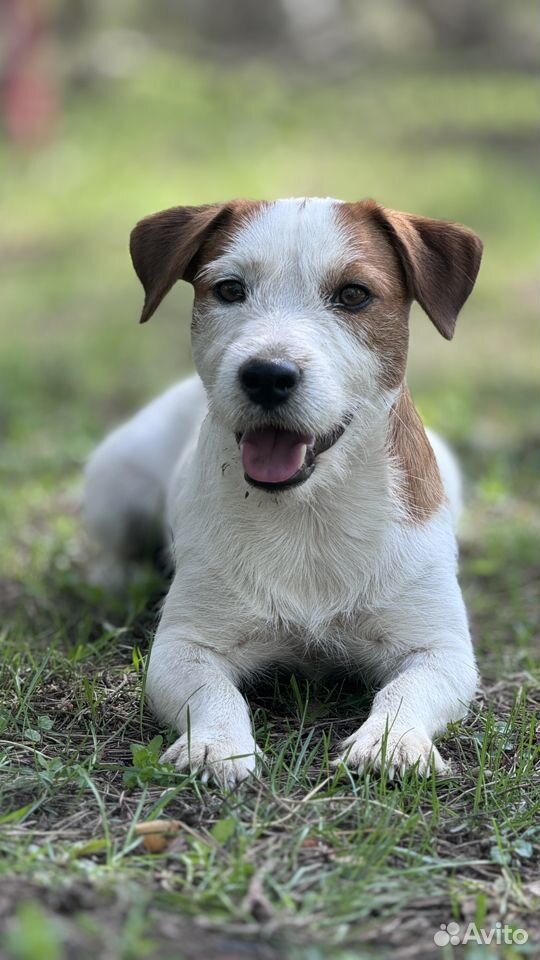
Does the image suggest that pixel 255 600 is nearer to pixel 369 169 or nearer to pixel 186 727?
pixel 186 727

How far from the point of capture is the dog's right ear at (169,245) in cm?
415

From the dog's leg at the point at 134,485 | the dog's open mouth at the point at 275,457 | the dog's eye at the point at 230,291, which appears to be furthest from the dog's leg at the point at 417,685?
the dog's leg at the point at 134,485

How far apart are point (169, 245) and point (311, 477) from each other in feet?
3.28

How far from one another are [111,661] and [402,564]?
1.28 m

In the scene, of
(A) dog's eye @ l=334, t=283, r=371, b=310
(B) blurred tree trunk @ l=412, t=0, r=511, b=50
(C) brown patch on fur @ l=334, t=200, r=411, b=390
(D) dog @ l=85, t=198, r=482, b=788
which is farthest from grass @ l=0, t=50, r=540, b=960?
(B) blurred tree trunk @ l=412, t=0, r=511, b=50

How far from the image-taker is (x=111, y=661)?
4750 mm

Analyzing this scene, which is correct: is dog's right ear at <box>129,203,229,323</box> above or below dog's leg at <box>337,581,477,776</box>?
above

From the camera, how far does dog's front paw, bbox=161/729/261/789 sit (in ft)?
11.5

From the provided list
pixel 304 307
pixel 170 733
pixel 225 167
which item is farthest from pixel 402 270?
pixel 225 167

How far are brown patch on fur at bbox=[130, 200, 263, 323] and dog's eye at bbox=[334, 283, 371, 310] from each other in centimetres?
43

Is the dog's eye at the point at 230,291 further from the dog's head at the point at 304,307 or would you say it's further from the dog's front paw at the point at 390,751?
the dog's front paw at the point at 390,751

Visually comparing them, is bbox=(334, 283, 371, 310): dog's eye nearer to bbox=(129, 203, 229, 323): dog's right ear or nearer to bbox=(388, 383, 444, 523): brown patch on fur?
bbox=(388, 383, 444, 523): brown patch on fur

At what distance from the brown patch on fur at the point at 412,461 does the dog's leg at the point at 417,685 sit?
Result: 279 millimetres

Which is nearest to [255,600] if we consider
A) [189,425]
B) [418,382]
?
[189,425]
